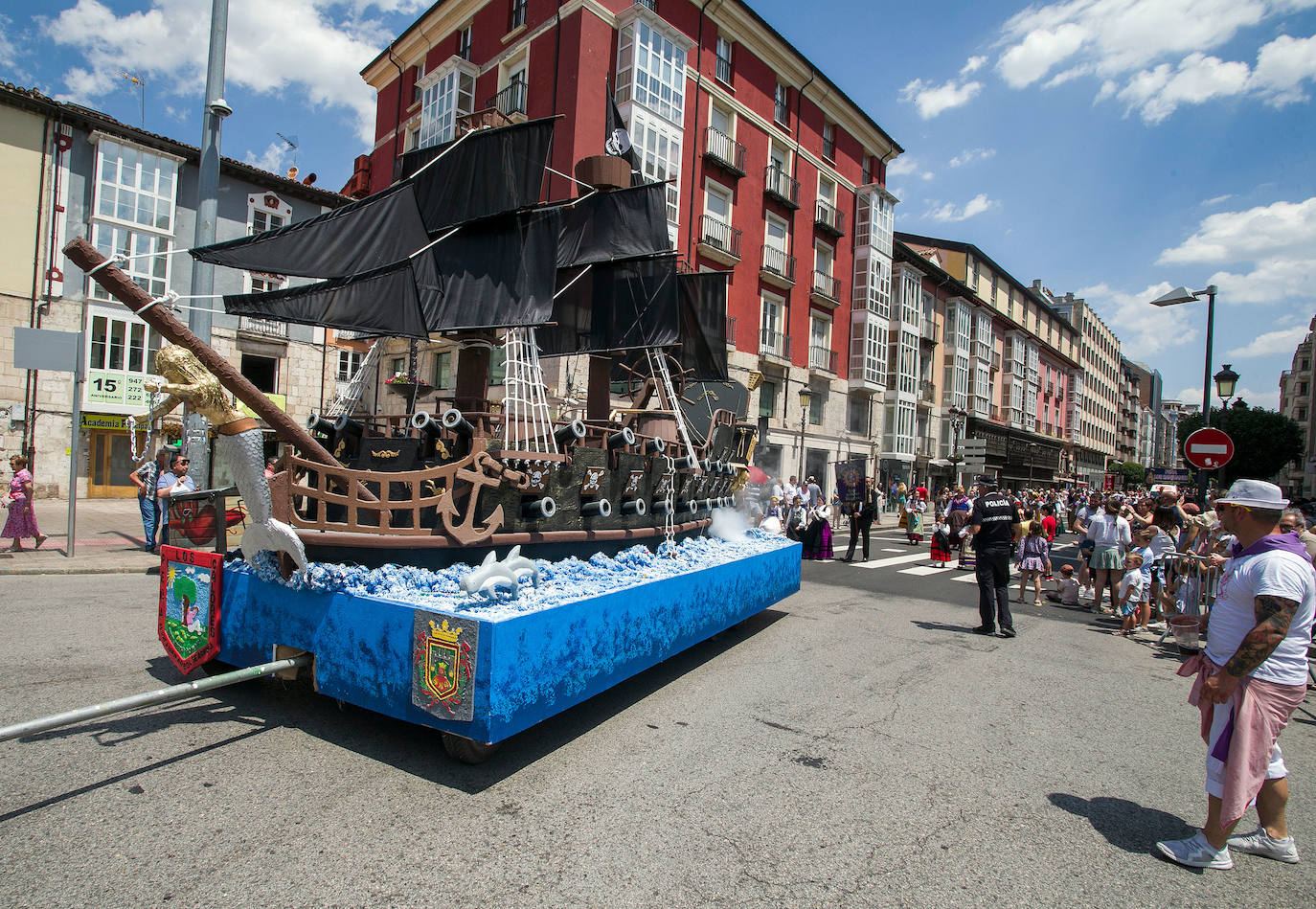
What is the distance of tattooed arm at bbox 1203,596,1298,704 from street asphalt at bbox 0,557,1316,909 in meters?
0.94

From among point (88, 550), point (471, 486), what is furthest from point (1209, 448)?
point (88, 550)

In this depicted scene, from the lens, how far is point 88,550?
1093 centimetres

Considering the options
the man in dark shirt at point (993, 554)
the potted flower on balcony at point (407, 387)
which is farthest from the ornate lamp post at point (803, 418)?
the potted flower on balcony at point (407, 387)

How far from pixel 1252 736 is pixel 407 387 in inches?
257

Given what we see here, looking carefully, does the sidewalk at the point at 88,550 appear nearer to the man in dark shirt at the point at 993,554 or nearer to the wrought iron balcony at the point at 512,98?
the man in dark shirt at the point at 993,554

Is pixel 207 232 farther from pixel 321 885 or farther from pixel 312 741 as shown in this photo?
pixel 321 885

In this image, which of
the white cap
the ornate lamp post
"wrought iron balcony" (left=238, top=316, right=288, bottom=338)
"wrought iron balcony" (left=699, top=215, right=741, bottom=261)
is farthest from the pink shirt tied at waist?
the ornate lamp post

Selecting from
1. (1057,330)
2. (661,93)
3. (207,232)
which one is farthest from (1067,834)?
(1057,330)

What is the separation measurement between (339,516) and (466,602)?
1.61m

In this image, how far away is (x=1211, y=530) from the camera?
877cm

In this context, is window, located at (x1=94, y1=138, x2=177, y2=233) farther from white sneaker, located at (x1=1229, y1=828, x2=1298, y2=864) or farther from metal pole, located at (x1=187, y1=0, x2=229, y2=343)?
white sneaker, located at (x1=1229, y1=828, x2=1298, y2=864)

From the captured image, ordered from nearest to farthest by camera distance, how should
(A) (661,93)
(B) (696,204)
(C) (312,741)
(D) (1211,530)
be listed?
(C) (312,741) → (D) (1211,530) → (A) (661,93) → (B) (696,204)

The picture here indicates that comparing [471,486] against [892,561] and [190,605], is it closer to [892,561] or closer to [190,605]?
[190,605]

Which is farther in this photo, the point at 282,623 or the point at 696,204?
the point at 696,204
